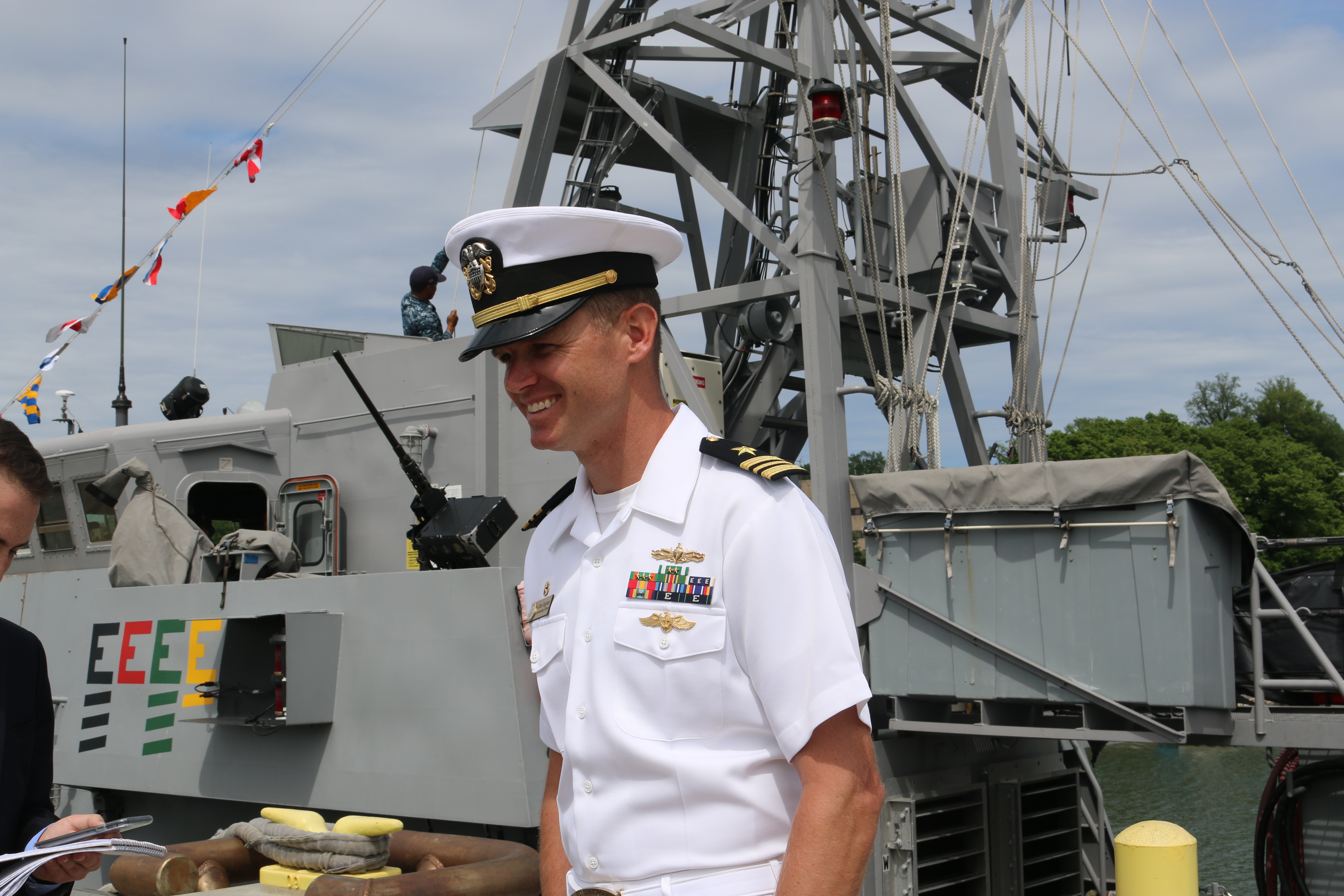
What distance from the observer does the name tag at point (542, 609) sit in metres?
1.85

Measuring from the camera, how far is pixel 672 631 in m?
1.59

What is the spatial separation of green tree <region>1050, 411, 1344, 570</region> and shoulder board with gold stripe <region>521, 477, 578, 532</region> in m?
29.3

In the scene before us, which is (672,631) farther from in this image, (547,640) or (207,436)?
(207,436)

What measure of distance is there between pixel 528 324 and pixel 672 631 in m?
0.47

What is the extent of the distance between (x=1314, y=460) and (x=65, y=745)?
33350 millimetres

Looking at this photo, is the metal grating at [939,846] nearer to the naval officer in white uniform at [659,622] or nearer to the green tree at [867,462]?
the naval officer in white uniform at [659,622]

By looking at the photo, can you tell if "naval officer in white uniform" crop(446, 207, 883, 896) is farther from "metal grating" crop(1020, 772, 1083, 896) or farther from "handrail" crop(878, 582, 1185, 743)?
"metal grating" crop(1020, 772, 1083, 896)

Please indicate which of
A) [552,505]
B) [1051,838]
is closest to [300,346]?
[1051,838]

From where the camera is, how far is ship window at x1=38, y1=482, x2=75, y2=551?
24.0ft

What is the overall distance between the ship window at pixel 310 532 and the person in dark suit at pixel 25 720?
17.4 feet

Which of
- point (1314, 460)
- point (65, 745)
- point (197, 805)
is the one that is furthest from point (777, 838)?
point (1314, 460)

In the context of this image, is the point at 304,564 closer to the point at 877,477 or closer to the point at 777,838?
the point at 877,477

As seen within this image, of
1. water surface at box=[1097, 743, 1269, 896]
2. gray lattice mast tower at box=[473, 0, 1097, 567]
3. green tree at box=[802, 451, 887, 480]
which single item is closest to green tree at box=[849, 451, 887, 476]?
green tree at box=[802, 451, 887, 480]

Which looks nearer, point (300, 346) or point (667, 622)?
point (667, 622)
